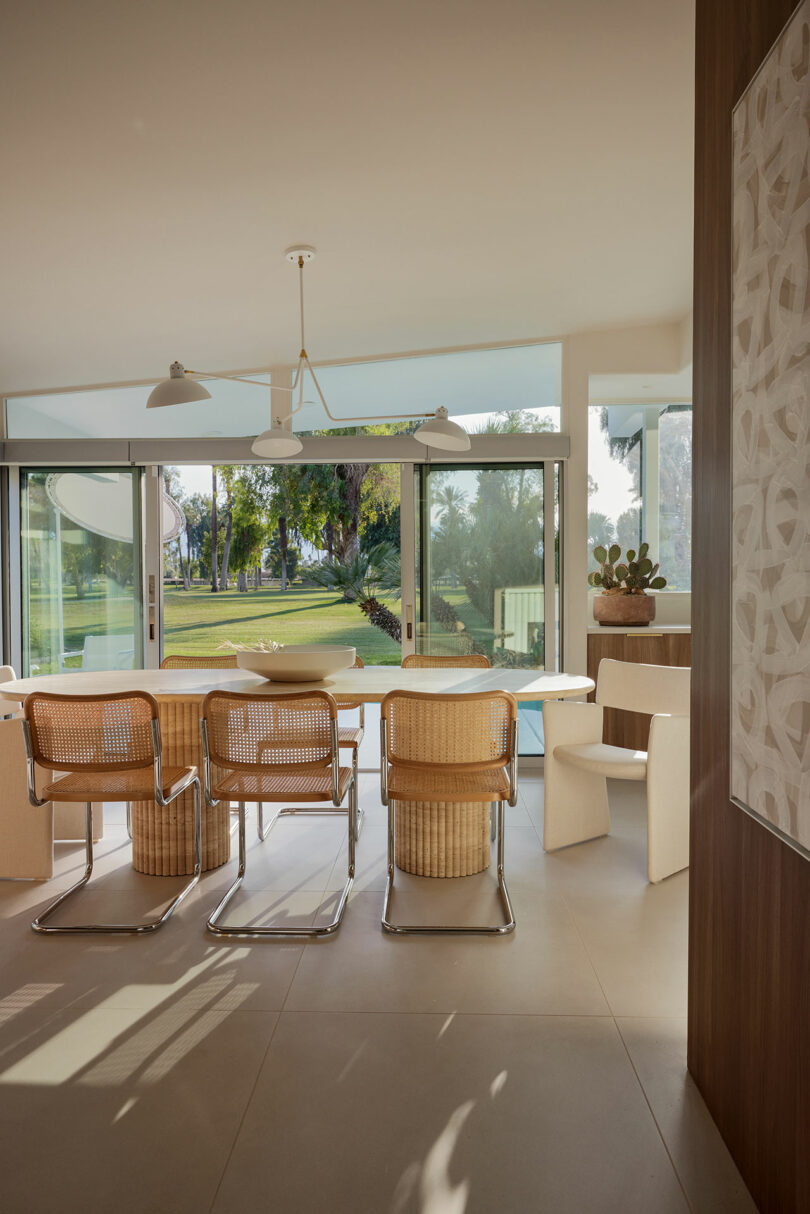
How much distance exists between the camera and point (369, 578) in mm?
12586

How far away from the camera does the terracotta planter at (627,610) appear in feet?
16.9

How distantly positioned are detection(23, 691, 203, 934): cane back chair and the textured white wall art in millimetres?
2058

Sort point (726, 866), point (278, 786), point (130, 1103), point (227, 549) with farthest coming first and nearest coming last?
1. point (227, 549)
2. point (278, 786)
3. point (130, 1103)
4. point (726, 866)

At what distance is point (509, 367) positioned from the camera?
5.44m

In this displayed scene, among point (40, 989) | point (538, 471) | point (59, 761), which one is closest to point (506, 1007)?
point (40, 989)

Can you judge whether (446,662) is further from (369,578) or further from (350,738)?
(369,578)

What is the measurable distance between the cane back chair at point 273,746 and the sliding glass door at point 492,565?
2665 mm

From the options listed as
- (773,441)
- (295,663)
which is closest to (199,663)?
(295,663)

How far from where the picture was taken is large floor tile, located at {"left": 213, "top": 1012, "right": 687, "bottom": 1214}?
1569 mm

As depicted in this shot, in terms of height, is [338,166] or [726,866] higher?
[338,166]

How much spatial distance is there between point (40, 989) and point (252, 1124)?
0.98m

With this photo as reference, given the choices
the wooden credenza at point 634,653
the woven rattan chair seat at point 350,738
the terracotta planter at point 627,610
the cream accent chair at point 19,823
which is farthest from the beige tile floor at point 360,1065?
the terracotta planter at point 627,610

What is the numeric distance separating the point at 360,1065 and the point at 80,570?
4.57 metres

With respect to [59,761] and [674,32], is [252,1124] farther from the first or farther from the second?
[674,32]
